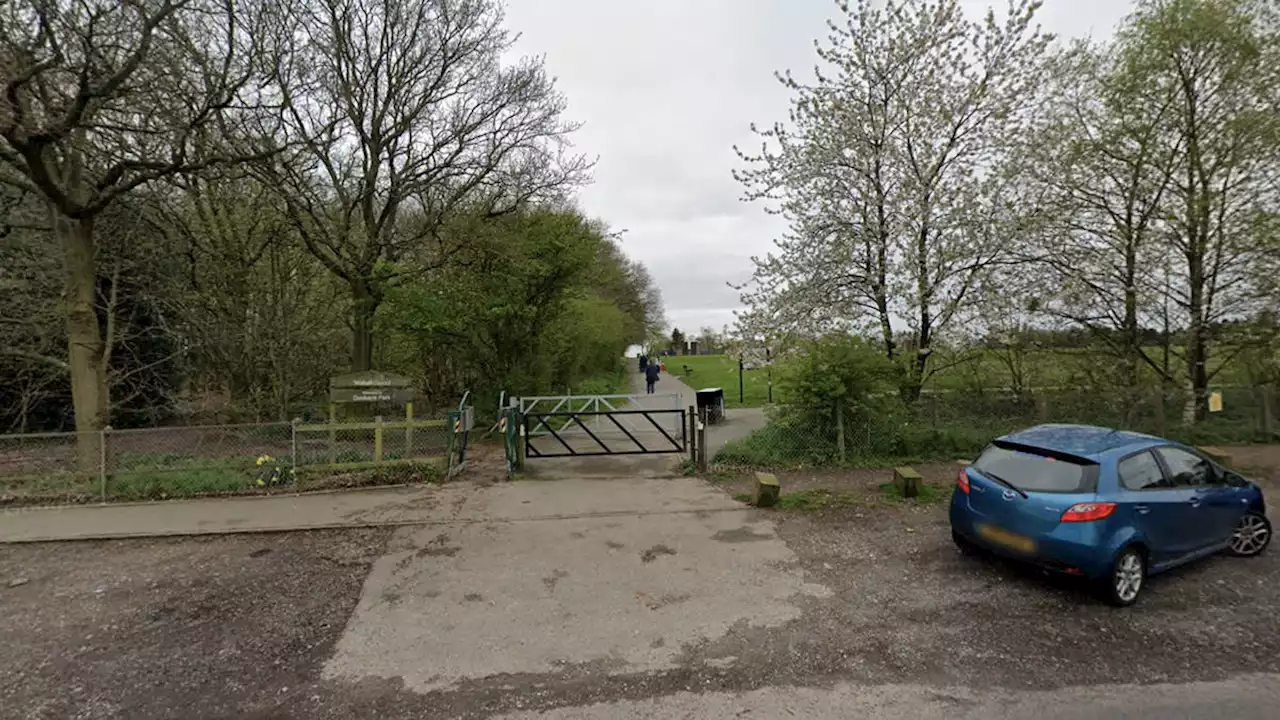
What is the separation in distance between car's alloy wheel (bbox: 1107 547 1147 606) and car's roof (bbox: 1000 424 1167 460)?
0.82m

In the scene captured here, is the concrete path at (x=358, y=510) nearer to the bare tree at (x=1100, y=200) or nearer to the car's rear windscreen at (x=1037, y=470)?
the car's rear windscreen at (x=1037, y=470)

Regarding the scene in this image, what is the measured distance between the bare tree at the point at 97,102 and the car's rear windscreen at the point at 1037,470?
1111cm

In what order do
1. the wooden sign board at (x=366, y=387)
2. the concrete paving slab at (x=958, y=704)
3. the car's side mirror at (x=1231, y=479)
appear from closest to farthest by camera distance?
1. the concrete paving slab at (x=958, y=704)
2. the car's side mirror at (x=1231, y=479)
3. the wooden sign board at (x=366, y=387)

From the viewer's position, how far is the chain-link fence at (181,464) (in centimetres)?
823

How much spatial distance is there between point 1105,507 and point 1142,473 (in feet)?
2.80

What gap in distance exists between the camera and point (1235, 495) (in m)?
5.43

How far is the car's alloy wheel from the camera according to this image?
4457 millimetres

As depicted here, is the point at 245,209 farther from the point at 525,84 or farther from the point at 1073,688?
the point at 1073,688

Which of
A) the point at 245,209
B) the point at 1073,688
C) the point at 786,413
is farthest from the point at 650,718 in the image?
the point at 245,209

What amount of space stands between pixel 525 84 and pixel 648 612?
14.7 meters

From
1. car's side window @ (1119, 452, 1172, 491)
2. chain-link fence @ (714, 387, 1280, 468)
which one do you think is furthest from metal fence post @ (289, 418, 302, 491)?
car's side window @ (1119, 452, 1172, 491)

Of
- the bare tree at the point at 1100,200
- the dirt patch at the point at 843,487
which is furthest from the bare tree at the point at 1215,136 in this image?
the dirt patch at the point at 843,487

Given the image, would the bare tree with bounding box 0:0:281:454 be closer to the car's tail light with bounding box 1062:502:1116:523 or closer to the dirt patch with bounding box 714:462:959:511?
the dirt patch with bounding box 714:462:959:511

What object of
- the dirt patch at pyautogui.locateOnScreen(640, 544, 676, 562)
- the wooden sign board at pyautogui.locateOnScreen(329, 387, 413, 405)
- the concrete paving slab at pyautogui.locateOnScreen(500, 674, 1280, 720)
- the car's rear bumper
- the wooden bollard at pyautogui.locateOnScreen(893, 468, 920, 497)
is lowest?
the concrete paving slab at pyautogui.locateOnScreen(500, 674, 1280, 720)
